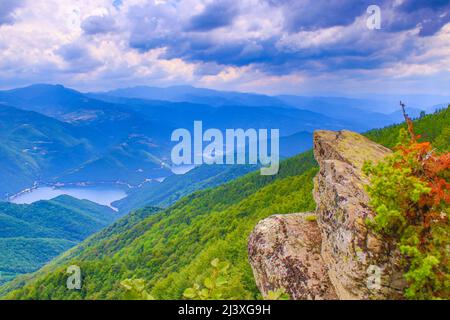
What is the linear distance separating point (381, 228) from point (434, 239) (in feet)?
4.40

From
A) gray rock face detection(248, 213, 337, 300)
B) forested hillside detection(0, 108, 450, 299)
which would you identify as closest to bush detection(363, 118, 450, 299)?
gray rock face detection(248, 213, 337, 300)

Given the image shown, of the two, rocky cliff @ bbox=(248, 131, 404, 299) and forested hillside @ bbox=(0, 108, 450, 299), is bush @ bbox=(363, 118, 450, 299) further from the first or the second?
forested hillside @ bbox=(0, 108, 450, 299)

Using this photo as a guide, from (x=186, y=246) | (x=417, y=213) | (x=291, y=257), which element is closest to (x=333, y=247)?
(x=291, y=257)

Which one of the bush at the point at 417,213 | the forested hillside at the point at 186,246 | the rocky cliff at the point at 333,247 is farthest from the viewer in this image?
the forested hillside at the point at 186,246

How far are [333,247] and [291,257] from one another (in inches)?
76.3

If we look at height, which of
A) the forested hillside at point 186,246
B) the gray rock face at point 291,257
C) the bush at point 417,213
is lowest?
the forested hillside at point 186,246

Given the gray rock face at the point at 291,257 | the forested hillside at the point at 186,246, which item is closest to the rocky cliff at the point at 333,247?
the gray rock face at the point at 291,257

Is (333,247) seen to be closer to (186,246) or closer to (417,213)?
(417,213)

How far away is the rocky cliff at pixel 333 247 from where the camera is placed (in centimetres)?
1083

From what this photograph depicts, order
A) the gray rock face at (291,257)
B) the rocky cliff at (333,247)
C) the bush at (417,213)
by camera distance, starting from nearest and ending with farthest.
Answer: the bush at (417,213), the rocky cliff at (333,247), the gray rock face at (291,257)

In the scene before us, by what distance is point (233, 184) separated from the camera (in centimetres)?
18425

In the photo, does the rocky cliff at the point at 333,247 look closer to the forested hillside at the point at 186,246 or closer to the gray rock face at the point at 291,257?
the gray rock face at the point at 291,257
